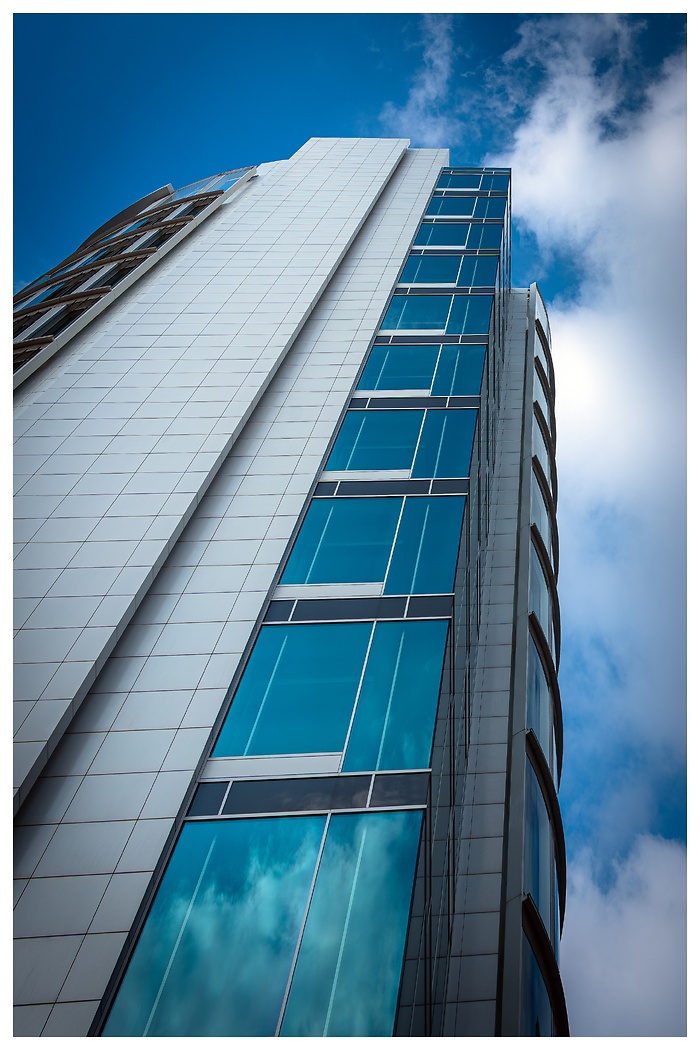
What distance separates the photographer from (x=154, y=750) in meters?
16.9

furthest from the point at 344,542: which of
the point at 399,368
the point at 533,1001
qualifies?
the point at 533,1001

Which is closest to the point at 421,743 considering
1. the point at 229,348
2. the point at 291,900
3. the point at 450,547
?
the point at 291,900

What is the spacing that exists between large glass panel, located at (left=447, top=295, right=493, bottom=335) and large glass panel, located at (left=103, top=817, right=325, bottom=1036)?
2116 centimetres

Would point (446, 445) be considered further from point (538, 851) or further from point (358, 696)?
point (538, 851)

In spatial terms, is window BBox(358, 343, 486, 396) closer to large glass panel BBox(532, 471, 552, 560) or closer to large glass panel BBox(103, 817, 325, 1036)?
large glass panel BBox(532, 471, 552, 560)

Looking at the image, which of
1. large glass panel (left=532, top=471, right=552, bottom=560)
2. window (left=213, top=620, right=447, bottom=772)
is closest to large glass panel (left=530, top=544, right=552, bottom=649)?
large glass panel (left=532, top=471, right=552, bottom=560)

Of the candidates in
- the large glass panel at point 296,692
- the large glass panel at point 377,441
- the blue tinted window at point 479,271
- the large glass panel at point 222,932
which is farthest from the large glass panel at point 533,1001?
the blue tinted window at point 479,271

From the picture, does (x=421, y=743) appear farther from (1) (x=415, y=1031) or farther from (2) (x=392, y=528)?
(2) (x=392, y=528)

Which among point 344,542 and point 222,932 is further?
point 344,542

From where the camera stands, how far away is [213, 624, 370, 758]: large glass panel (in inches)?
644

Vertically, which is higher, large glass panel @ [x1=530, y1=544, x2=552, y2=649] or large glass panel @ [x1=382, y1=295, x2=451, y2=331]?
large glass panel @ [x1=382, y1=295, x2=451, y2=331]

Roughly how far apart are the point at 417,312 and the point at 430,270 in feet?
14.3

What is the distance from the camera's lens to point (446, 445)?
80.4 feet
